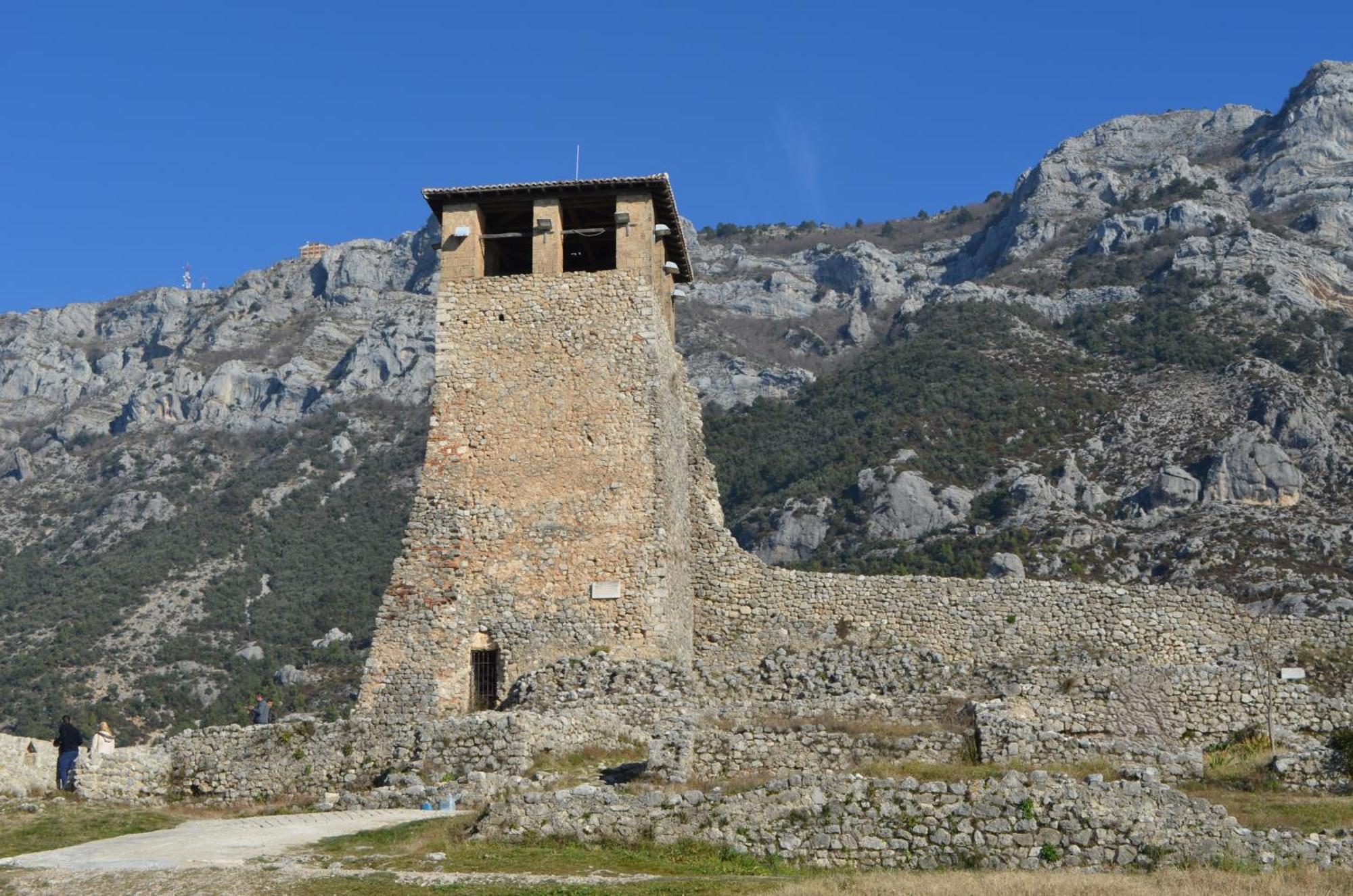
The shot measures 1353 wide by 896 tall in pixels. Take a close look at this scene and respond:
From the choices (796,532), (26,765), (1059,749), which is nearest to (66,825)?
(26,765)

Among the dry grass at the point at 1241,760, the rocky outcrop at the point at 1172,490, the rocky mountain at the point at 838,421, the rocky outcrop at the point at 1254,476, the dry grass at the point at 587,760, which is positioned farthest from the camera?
the rocky mountain at the point at 838,421

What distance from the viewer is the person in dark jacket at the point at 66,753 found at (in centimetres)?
2497

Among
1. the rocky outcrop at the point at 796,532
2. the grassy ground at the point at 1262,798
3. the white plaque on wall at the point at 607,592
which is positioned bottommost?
the grassy ground at the point at 1262,798

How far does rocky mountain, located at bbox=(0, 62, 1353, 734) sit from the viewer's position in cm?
6006

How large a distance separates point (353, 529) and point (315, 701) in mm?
23402

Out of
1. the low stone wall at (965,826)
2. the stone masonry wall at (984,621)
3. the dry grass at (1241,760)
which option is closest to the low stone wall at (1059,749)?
the dry grass at (1241,760)

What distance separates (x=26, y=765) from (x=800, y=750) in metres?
12.0

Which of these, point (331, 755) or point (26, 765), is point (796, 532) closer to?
point (331, 755)

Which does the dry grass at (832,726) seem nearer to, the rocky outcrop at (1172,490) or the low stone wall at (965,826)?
the low stone wall at (965,826)

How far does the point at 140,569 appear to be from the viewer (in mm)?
74562

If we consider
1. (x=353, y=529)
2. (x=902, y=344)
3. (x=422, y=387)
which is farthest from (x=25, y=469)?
(x=902, y=344)

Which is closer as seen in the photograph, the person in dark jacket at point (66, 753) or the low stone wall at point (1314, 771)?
the low stone wall at point (1314, 771)

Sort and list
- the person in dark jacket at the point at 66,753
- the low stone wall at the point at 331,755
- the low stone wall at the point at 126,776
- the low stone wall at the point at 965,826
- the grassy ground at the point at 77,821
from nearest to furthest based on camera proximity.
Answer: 1. the low stone wall at the point at 965,826
2. the grassy ground at the point at 77,821
3. the low stone wall at the point at 331,755
4. the low stone wall at the point at 126,776
5. the person in dark jacket at the point at 66,753

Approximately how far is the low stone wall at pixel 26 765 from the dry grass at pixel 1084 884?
1382 centimetres
